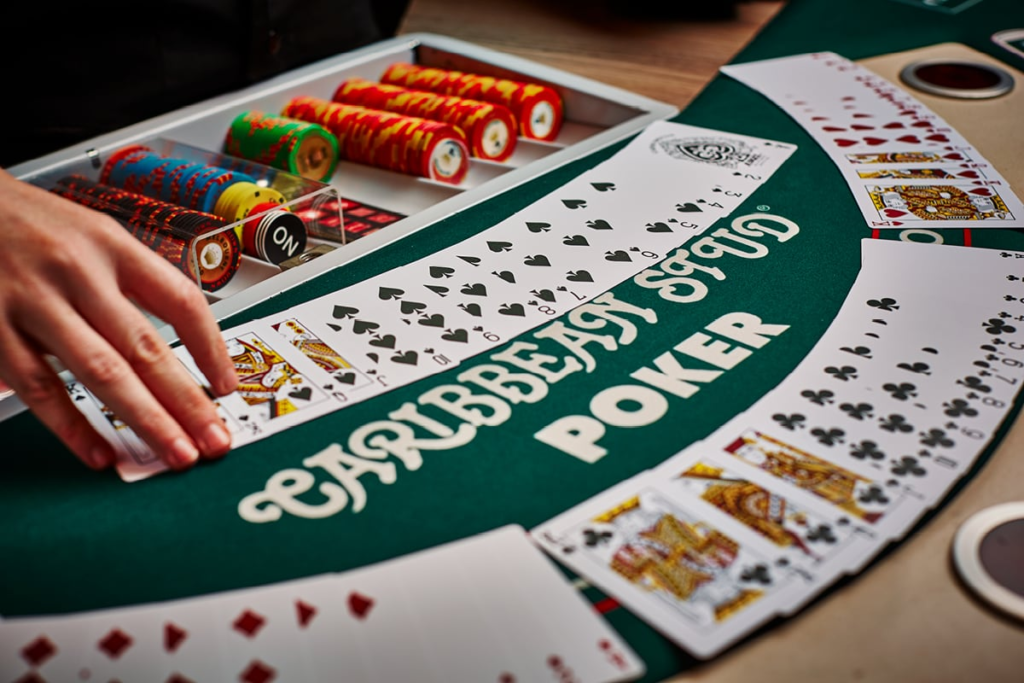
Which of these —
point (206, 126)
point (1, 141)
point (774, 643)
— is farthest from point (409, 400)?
point (1, 141)

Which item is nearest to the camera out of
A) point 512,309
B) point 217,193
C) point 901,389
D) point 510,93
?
point 901,389

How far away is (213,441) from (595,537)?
0.53 m

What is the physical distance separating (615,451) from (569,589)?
0.25m

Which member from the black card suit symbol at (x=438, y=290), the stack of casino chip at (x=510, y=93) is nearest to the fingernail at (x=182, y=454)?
the black card suit symbol at (x=438, y=290)

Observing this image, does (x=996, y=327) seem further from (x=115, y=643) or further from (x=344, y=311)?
(x=115, y=643)

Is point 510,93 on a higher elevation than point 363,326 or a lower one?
higher

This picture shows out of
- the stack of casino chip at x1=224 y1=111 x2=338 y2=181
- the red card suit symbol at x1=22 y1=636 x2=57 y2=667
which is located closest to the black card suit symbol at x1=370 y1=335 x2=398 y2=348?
the red card suit symbol at x1=22 y1=636 x2=57 y2=667

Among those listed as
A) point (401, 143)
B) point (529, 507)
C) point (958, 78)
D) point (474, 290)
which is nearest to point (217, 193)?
point (401, 143)

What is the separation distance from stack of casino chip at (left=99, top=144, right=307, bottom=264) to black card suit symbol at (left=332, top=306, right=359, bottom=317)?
0.92ft

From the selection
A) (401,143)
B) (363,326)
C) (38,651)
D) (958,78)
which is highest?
(958,78)

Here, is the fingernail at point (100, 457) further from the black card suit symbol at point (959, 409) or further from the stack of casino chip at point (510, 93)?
the stack of casino chip at point (510, 93)

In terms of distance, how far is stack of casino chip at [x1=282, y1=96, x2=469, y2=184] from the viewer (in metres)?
2.13

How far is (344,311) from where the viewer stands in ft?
5.08

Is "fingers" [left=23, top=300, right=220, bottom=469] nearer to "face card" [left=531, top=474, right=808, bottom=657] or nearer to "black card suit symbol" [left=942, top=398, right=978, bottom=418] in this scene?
"face card" [left=531, top=474, right=808, bottom=657]
